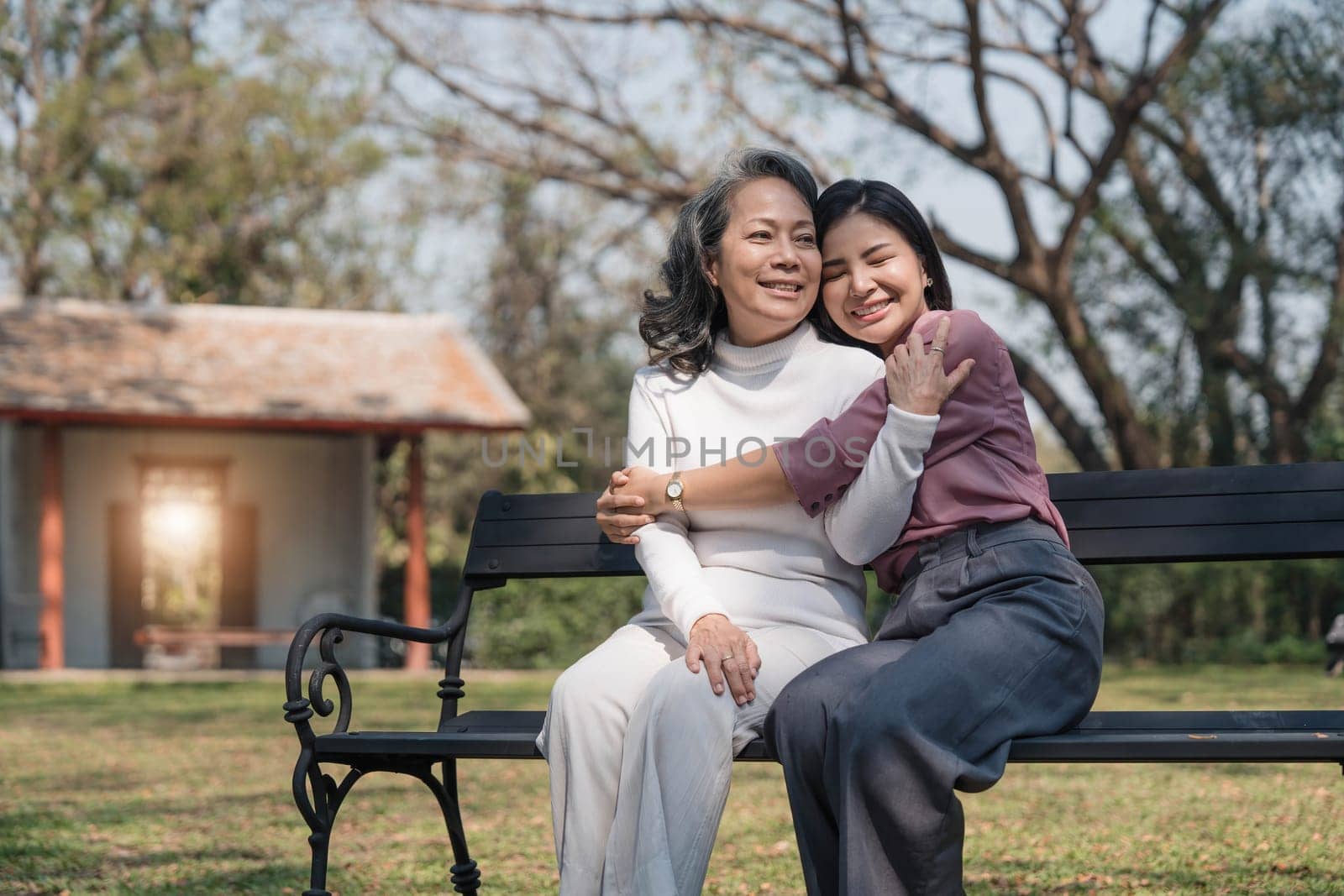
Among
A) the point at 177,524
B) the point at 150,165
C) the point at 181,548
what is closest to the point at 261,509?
the point at 177,524

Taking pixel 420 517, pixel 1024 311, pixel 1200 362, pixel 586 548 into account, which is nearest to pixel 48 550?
pixel 420 517

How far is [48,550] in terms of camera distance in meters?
17.9

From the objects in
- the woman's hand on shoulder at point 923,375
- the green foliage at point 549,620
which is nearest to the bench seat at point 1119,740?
the woman's hand on shoulder at point 923,375

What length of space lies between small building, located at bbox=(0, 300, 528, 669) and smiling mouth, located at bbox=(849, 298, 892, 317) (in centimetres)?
1475

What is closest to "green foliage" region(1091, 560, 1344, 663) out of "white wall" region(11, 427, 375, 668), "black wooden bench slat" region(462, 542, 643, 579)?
"white wall" region(11, 427, 375, 668)

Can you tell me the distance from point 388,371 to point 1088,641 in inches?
679

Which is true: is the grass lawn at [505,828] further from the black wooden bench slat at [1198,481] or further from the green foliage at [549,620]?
the green foliage at [549,620]

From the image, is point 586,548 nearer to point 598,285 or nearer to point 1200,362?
point 1200,362

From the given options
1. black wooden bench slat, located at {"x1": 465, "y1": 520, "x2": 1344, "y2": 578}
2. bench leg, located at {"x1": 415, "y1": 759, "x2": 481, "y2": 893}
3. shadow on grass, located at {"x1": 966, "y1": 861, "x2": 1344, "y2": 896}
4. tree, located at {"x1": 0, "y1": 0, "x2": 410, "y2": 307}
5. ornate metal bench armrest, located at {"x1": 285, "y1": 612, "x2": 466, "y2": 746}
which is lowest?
shadow on grass, located at {"x1": 966, "y1": 861, "x2": 1344, "y2": 896}

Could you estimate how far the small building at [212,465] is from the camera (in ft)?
59.4

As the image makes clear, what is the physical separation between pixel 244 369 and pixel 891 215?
55.6 feet

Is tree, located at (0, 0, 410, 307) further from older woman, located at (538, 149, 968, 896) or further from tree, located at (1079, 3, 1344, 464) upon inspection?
older woman, located at (538, 149, 968, 896)

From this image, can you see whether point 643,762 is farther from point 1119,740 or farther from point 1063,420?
point 1063,420

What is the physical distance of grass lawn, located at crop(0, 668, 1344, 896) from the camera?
4.16 metres
